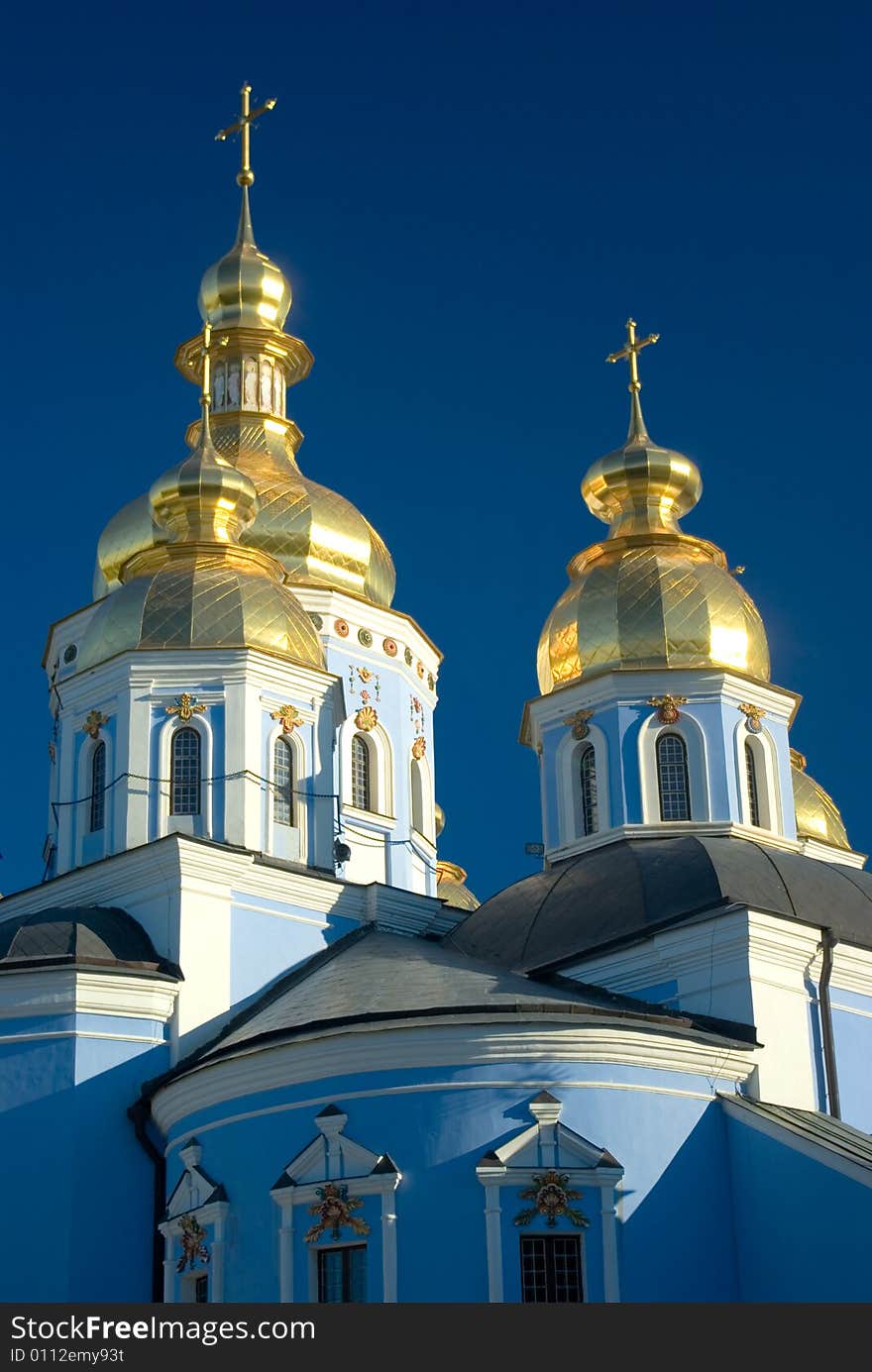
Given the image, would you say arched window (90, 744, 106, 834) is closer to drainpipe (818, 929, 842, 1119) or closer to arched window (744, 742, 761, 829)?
arched window (744, 742, 761, 829)

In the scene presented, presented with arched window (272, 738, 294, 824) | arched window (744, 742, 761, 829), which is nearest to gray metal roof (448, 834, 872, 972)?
arched window (744, 742, 761, 829)

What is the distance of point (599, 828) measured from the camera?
21.2m

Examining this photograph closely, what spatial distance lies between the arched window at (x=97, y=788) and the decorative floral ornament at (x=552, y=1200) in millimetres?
6130

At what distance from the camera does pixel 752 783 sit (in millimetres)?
21516

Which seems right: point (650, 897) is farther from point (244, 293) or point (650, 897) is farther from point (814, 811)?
point (244, 293)

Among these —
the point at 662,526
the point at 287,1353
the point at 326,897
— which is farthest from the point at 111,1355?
the point at 662,526

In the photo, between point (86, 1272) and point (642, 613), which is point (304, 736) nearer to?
point (642, 613)

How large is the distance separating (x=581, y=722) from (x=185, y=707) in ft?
13.6

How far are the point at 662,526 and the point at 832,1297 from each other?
9768mm

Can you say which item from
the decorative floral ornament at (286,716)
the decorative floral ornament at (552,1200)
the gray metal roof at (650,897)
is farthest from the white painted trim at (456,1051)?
the decorative floral ornament at (286,716)

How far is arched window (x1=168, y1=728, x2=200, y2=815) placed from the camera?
19.6m

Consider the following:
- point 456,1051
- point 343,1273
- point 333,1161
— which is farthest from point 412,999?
point 343,1273

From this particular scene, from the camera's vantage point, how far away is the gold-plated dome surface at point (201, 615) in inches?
787

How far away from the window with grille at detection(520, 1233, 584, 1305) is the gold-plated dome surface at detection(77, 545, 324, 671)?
264 inches
